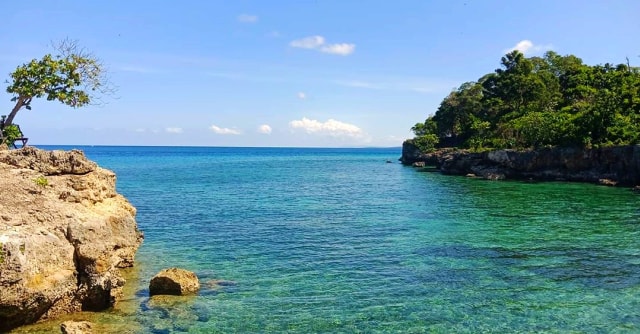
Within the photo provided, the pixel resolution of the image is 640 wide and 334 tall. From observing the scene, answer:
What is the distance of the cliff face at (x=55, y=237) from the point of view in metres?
13.5

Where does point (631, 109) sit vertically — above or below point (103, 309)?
above

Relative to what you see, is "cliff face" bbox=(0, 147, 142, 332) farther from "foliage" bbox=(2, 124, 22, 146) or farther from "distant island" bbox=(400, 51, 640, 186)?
"distant island" bbox=(400, 51, 640, 186)

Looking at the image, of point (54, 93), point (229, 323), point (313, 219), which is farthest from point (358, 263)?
point (54, 93)

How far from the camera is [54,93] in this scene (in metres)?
21.0

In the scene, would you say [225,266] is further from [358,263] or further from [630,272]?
[630,272]

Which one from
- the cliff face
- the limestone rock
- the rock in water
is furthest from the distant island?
the limestone rock

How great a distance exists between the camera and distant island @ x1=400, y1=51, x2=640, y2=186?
202 ft

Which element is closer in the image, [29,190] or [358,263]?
[29,190]

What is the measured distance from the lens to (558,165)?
66.8 metres

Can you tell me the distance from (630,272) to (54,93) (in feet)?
85.0

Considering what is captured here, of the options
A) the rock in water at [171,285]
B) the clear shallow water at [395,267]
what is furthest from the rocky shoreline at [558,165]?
the rock in water at [171,285]

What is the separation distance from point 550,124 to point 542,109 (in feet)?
68.1

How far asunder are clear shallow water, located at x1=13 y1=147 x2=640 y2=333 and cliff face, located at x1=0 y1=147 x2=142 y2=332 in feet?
4.56

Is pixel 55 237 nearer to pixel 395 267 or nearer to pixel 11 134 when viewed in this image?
pixel 11 134
